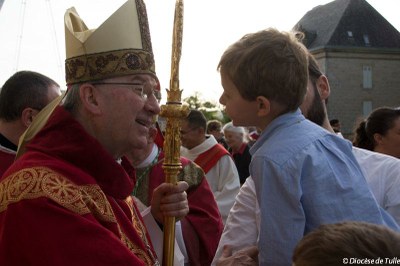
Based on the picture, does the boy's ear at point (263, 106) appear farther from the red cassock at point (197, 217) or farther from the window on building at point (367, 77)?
the window on building at point (367, 77)

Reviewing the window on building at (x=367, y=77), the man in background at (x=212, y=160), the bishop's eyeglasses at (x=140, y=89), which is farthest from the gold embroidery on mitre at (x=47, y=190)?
the window on building at (x=367, y=77)

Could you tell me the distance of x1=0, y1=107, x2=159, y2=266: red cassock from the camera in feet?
5.69

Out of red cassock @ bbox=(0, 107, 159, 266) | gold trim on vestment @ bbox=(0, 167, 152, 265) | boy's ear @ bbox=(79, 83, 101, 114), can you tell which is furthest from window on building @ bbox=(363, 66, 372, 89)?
gold trim on vestment @ bbox=(0, 167, 152, 265)

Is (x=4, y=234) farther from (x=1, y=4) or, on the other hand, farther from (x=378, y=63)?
(x=378, y=63)

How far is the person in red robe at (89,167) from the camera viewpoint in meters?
1.75

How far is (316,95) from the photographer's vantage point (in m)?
2.68

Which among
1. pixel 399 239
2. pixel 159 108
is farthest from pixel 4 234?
pixel 399 239

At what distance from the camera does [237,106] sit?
7.45ft

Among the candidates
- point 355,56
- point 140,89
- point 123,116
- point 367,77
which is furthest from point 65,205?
point 367,77

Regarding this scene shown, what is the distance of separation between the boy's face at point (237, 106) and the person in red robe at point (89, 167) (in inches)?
12.2

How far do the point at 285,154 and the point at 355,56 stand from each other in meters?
39.1

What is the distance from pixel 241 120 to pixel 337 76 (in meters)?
37.5

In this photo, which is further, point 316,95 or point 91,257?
point 316,95

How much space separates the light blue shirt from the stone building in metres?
36.4
